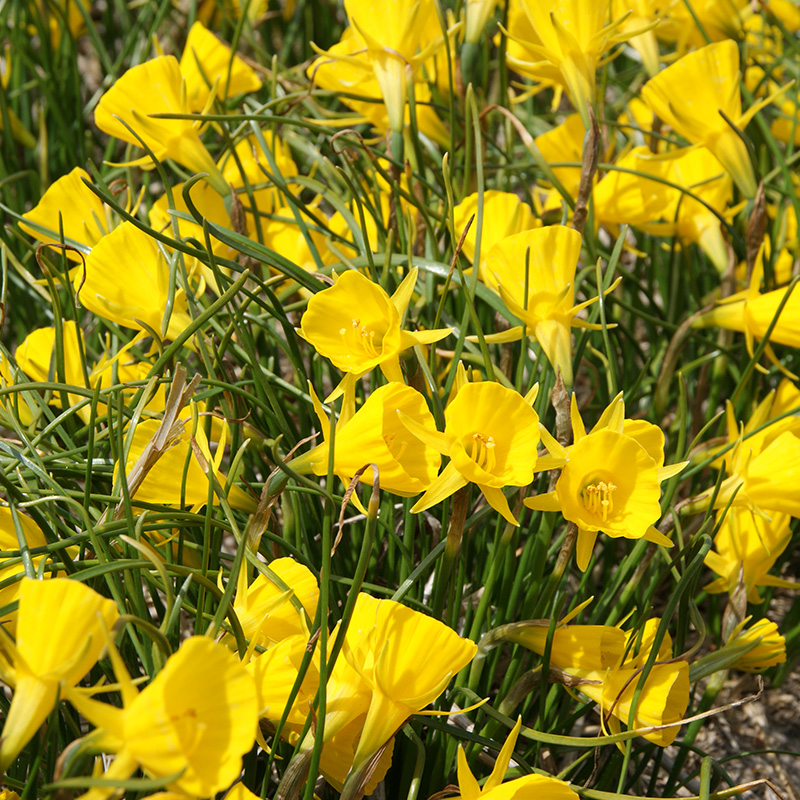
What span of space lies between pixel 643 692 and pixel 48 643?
24.1 inches

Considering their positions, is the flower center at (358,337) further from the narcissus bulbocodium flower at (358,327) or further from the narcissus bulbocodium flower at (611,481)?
the narcissus bulbocodium flower at (611,481)

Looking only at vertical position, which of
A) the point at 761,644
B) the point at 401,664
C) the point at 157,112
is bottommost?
the point at 761,644

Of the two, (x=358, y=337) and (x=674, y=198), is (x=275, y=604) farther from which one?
(x=674, y=198)

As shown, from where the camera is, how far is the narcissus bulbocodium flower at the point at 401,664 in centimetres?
68

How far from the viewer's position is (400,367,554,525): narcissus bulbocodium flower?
701 mm

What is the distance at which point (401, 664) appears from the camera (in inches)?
26.9

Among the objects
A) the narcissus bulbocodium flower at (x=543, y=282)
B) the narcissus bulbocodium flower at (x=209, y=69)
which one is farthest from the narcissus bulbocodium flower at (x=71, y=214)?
the narcissus bulbocodium flower at (x=543, y=282)

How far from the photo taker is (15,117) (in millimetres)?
1806

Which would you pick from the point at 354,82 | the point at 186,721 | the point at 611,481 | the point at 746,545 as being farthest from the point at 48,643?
the point at 354,82

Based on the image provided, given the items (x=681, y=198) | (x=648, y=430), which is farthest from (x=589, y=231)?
(x=648, y=430)

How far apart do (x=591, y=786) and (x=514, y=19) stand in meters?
1.33

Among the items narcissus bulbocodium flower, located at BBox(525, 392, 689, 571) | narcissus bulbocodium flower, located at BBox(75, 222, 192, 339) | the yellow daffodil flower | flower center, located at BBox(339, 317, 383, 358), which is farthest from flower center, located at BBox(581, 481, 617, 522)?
narcissus bulbocodium flower, located at BBox(75, 222, 192, 339)

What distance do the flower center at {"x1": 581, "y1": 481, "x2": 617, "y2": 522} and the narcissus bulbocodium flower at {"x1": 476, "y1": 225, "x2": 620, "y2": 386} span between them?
6.0 inches

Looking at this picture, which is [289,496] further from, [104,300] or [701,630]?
[701,630]
